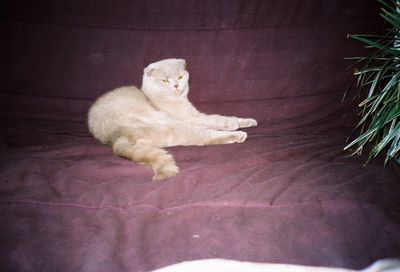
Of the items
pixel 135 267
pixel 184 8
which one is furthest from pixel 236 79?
pixel 135 267

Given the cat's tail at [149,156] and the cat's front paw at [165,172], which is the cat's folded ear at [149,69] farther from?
the cat's front paw at [165,172]

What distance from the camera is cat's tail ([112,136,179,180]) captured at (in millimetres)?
1170

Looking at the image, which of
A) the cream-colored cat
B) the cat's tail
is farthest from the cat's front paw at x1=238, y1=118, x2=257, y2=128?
the cat's tail

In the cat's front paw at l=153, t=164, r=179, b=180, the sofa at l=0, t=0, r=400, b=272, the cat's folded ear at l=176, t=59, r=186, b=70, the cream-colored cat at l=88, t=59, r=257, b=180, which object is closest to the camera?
the sofa at l=0, t=0, r=400, b=272

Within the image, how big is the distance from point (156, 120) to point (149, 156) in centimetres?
43

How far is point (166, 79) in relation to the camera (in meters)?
1.68

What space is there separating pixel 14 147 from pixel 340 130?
5.67ft

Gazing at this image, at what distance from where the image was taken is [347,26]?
1.54 meters

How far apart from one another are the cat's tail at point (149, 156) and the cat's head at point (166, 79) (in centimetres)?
48

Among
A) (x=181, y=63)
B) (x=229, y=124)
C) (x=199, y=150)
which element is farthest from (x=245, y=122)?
(x=181, y=63)

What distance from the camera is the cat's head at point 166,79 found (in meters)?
1.62

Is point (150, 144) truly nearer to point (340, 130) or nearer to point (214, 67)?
point (214, 67)

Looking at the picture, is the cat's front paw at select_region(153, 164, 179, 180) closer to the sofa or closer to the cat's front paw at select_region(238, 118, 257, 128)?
the sofa

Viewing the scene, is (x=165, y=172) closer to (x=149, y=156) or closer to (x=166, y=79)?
(x=149, y=156)
